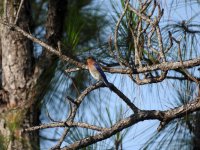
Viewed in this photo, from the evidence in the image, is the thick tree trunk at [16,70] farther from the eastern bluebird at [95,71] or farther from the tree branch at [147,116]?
the tree branch at [147,116]

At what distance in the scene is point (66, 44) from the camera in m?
2.07

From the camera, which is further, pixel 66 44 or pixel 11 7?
pixel 11 7

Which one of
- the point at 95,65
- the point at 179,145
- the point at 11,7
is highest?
the point at 11,7

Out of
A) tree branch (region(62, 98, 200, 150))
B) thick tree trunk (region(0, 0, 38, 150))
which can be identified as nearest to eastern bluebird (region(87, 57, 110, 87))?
tree branch (region(62, 98, 200, 150))

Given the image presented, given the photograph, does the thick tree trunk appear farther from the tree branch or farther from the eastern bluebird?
the tree branch

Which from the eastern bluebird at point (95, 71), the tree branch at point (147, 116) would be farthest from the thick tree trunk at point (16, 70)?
the tree branch at point (147, 116)

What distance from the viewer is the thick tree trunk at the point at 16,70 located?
7.61 ft

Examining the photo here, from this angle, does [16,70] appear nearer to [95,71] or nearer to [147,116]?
[95,71]

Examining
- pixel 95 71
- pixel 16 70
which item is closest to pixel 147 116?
pixel 95 71

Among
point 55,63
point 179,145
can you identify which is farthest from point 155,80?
point 55,63

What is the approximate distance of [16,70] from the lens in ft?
7.81

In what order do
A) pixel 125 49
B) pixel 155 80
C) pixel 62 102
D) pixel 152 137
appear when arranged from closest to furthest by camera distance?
pixel 155 80 → pixel 152 137 → pixel 125 49 → pixel 62 102

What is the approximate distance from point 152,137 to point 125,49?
0.31 metres

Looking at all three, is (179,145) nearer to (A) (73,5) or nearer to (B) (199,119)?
(B) (199,119)
